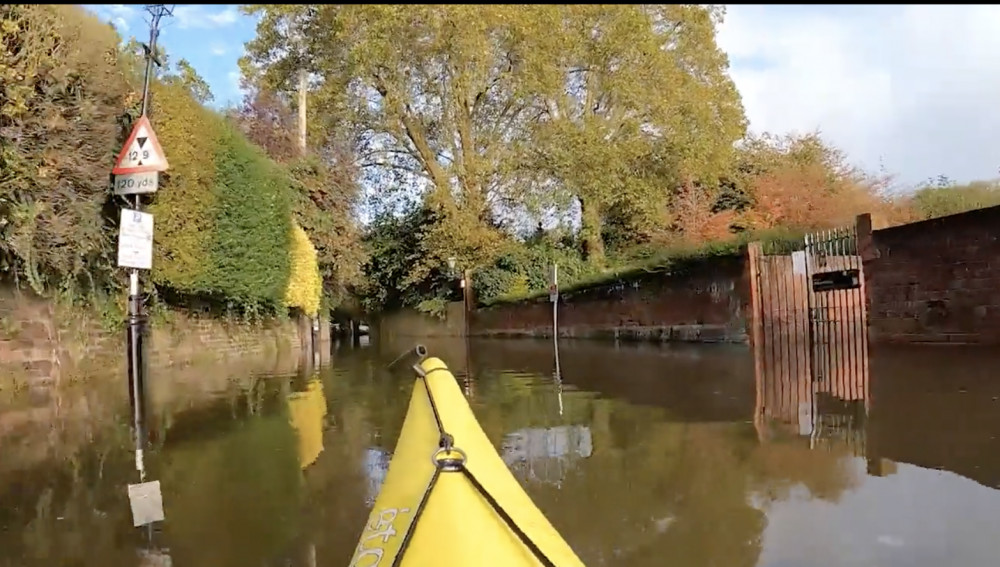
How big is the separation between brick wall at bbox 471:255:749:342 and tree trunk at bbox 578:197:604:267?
233 centimetres

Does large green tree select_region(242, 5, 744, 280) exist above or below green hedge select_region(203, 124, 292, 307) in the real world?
above

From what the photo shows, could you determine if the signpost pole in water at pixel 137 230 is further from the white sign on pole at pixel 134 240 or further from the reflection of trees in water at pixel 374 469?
the reflection of trees in water at pixel 374 469

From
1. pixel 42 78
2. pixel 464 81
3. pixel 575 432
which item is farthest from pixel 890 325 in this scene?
pixel 464 81

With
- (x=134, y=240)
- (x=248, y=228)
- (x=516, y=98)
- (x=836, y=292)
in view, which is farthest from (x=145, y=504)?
(x=516, y=98)

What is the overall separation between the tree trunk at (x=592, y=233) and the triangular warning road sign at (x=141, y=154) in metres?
18.0

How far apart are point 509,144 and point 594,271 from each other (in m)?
4.48

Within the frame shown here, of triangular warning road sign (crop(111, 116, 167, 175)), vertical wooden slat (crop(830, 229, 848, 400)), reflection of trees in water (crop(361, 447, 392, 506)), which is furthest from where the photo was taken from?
vertical wooden slat (crop(830, 229, 848, 400))

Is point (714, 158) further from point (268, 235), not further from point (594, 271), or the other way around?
point (268, 235)

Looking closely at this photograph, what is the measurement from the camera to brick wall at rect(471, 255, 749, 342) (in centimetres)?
1414

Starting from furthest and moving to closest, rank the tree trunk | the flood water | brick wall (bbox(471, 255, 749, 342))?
1. the tree trunk
2. brick wall (bbox(471, 255, 749, 342))
3. the flood water

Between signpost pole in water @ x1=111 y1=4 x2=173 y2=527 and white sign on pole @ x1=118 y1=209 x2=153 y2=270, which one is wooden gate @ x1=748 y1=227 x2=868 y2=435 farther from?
white sign on pole @ x1=118 y1=209 x2=153 y2=270

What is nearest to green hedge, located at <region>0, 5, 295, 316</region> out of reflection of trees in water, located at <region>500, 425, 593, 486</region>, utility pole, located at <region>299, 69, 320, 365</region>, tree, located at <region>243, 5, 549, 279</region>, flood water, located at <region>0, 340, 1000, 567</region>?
flood water, located at <region>0, 340, 1000, 567</region>

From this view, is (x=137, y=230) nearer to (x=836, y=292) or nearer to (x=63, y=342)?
(x=63, y=342)

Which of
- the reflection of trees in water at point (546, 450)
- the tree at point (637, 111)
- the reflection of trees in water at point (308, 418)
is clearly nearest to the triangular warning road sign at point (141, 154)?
the reflection of trees in water at point (308, 418)
